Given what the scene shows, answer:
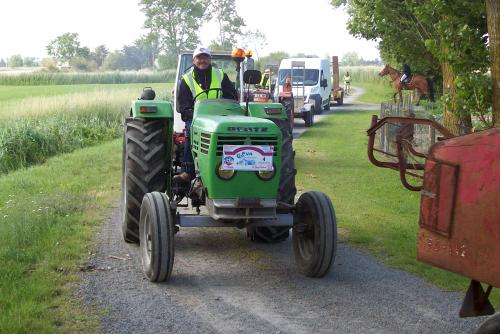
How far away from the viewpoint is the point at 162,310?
6.51 meters

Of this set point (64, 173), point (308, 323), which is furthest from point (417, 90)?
point (308, 323)

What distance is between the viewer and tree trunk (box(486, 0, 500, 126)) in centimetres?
1195

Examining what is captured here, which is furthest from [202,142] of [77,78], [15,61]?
[15,61]

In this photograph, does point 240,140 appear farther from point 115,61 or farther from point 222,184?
point 115,61

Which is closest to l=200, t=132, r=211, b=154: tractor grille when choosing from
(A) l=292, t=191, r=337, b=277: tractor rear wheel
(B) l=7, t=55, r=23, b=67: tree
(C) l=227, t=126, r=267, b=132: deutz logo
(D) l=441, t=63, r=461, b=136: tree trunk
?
(C) l=227, t=126, r=267, b=132: deutz logo

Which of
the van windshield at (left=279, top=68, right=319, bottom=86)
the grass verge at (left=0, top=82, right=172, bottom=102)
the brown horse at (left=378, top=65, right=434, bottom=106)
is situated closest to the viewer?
the brown horse at (left=378, top=65, right=434, bottom=106)

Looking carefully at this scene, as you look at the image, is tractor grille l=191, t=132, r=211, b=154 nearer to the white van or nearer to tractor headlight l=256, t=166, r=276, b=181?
tractor headlight l=256, t=166, r=276, b=181

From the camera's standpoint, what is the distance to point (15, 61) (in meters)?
153

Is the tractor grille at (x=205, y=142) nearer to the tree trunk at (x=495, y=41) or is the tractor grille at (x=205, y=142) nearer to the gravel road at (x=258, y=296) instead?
the gravel road at (x=258, y=296)

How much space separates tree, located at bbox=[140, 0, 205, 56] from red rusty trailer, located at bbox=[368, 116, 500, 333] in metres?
79.1

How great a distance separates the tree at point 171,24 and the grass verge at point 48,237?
68109 millimetres

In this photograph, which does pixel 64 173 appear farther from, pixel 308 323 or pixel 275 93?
pixel 275 93

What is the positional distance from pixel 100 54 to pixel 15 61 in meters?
41.0

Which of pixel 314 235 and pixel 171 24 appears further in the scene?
pixel 171 24
